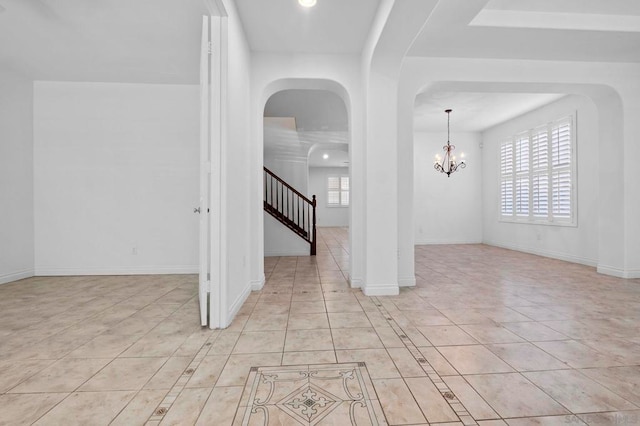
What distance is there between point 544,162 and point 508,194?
115cm

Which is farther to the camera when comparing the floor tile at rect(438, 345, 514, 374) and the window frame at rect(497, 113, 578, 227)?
the window frame at rect(497, 113, 578, 227)

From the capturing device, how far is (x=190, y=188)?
439cm

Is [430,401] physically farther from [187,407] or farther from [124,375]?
[124,375]

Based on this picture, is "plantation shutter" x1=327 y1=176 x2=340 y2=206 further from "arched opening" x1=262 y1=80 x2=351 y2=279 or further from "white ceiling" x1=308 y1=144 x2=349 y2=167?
"arched opening" x1=262 y1=80 x2=351 y2=279

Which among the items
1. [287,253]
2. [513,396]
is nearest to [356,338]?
[513,396]

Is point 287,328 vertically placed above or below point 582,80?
below

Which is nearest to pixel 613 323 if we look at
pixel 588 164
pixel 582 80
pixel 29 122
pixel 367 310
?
pixel 367 310

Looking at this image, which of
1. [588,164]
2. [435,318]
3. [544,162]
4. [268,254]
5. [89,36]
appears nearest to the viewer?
[435,318]

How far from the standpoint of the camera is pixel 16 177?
3.98m

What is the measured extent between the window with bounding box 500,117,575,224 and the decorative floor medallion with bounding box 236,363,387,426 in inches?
224

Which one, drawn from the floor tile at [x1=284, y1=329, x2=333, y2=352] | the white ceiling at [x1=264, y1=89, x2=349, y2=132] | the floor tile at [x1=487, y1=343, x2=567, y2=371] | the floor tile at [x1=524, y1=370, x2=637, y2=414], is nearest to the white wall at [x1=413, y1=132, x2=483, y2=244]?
A: the white ceiling at [x1=264, y1=89, x2=349, y2=132]

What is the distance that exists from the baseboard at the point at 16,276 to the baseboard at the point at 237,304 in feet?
11.1

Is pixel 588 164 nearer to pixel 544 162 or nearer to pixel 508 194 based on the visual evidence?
pixel 544 162

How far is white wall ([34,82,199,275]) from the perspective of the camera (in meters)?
4.23
